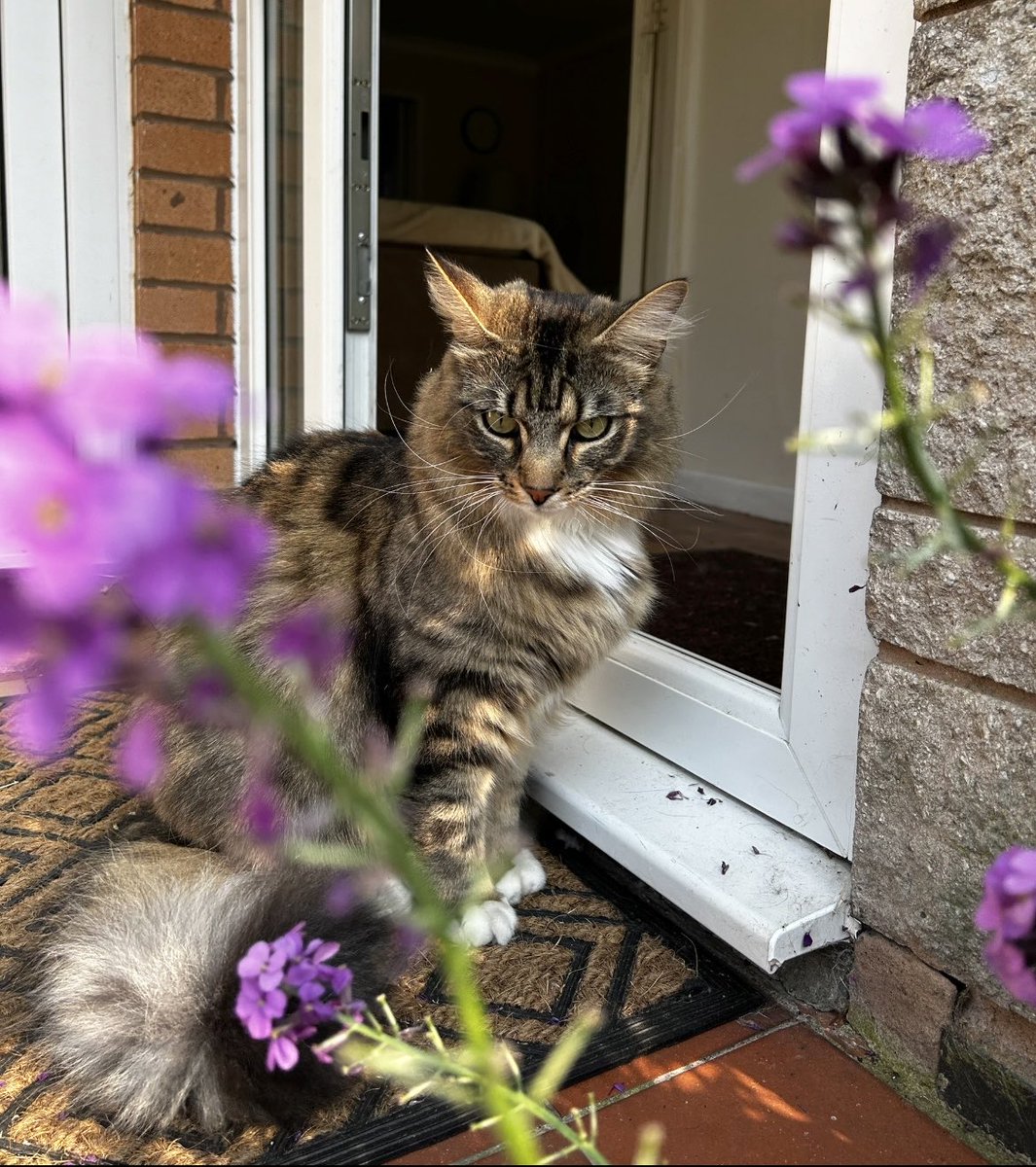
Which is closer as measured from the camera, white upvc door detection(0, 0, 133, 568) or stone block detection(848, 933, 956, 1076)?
stone block detection(848, 933, 956, 1076)

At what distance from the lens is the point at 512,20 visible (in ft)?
25.1

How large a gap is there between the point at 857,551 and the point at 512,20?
303 inches

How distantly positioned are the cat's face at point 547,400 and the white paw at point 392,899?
24.1 inches

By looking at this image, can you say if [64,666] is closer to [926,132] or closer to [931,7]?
[926,132]

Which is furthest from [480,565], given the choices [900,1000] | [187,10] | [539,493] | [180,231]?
[187,10]

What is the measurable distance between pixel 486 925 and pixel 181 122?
7.42ft

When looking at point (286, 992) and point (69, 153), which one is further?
point (69, 153)

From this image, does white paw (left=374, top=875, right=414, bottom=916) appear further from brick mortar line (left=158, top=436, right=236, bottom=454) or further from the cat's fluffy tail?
brick mortar line (left=158, top=436, right=236, bottom=454)

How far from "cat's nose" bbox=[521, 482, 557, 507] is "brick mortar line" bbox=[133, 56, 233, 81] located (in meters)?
1.88

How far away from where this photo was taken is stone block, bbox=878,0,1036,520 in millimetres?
996

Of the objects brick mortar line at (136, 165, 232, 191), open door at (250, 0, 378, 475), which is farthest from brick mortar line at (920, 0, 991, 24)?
brick mortar line at (136, 165, 232, 191)

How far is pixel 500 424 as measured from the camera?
1543 millimetres

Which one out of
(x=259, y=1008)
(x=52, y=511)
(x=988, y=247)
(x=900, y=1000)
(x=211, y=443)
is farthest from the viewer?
(x=211, y=443)

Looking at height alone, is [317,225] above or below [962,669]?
above
